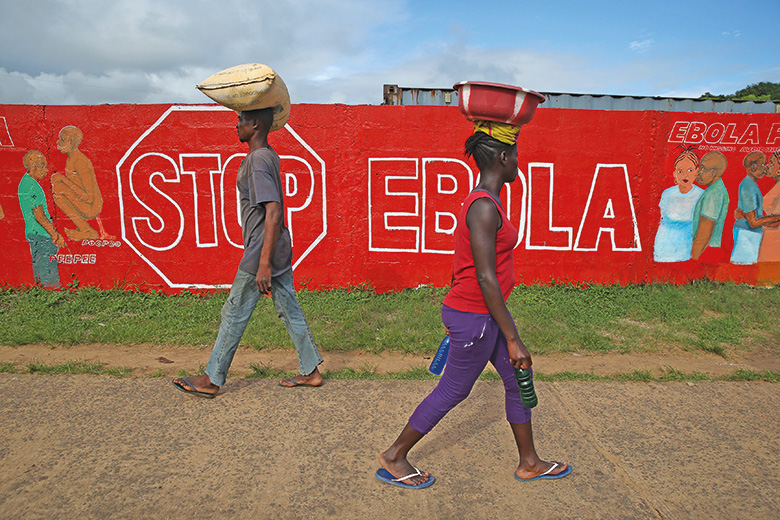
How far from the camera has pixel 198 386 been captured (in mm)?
3068

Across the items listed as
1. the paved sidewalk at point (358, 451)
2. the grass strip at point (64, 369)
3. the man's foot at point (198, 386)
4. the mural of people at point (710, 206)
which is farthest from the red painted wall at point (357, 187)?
the man's foot at point (198, 386)

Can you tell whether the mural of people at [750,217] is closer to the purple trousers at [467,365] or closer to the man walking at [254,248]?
the purple trousers at [467,365]

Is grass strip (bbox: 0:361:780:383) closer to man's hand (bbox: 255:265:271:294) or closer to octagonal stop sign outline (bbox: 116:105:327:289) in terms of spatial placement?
man's hand (bbox: 255:265:271:294)

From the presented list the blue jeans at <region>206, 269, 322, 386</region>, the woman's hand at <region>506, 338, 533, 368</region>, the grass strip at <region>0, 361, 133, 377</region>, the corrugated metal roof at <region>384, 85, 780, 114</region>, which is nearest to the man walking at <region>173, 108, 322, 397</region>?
the blue jeans at <region>206, 269, 322, 386</region>

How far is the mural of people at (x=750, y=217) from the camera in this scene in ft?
19.2

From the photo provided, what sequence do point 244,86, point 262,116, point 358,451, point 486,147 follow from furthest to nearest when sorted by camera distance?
point 262,116 → point 244,86 → point 358,451 → point 486,147

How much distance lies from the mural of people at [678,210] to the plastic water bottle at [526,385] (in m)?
4.46

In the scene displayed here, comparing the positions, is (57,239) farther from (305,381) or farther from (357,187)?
(305,381)

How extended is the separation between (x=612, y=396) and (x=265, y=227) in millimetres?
2440

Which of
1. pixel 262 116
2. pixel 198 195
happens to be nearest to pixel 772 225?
pixel 262 116

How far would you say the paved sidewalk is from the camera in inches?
85.0

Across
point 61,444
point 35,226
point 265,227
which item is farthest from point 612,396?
point 35,226

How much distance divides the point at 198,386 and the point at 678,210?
5.43 metres

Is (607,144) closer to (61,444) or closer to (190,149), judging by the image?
(190,149)
